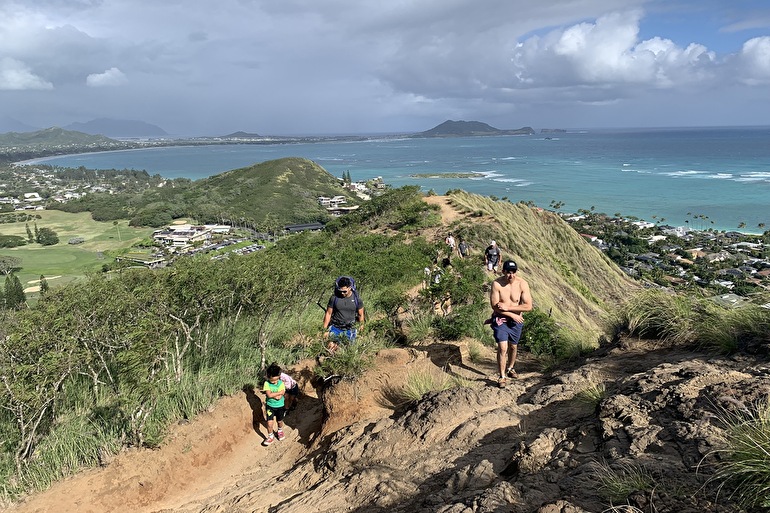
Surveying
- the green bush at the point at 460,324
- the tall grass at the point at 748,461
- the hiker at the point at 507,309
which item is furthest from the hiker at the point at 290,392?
the tall grass at the point at 748,461

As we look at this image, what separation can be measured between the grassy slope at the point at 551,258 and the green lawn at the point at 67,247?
41.8 meters

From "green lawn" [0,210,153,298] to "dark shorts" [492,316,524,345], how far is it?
167ft

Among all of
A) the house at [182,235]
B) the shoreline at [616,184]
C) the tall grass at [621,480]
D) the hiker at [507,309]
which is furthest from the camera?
the house at [182,235]

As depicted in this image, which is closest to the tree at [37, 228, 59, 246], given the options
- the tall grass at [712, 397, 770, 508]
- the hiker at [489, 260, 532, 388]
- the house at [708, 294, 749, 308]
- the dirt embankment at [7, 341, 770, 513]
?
the dirt embankment at [7, 341, 770, 513]

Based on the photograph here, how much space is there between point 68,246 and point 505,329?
305 feet

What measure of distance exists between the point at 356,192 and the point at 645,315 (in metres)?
109

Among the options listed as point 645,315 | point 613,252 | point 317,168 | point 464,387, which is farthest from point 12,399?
point 317,168

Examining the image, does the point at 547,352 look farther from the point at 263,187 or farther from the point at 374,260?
the point at 263,187

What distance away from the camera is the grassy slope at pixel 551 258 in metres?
17.0

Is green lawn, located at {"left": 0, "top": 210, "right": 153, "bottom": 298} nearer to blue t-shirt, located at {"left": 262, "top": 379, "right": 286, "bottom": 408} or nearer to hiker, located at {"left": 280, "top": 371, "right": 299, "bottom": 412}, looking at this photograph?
hiker, located at {"left": 280, "top": 371, "right": 299, "bottom": 412}

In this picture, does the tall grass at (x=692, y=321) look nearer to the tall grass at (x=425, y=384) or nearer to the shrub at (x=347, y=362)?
the tall grass at (x=425, y=384)

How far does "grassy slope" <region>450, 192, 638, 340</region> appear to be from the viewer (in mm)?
17031

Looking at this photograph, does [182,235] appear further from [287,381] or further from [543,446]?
[543,446]

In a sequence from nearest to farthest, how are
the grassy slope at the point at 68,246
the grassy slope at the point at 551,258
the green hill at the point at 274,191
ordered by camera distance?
the grassy slope at the point at 551,258 → the grassy slope at the point at 68,246 → the green hill at the point at 274,191
